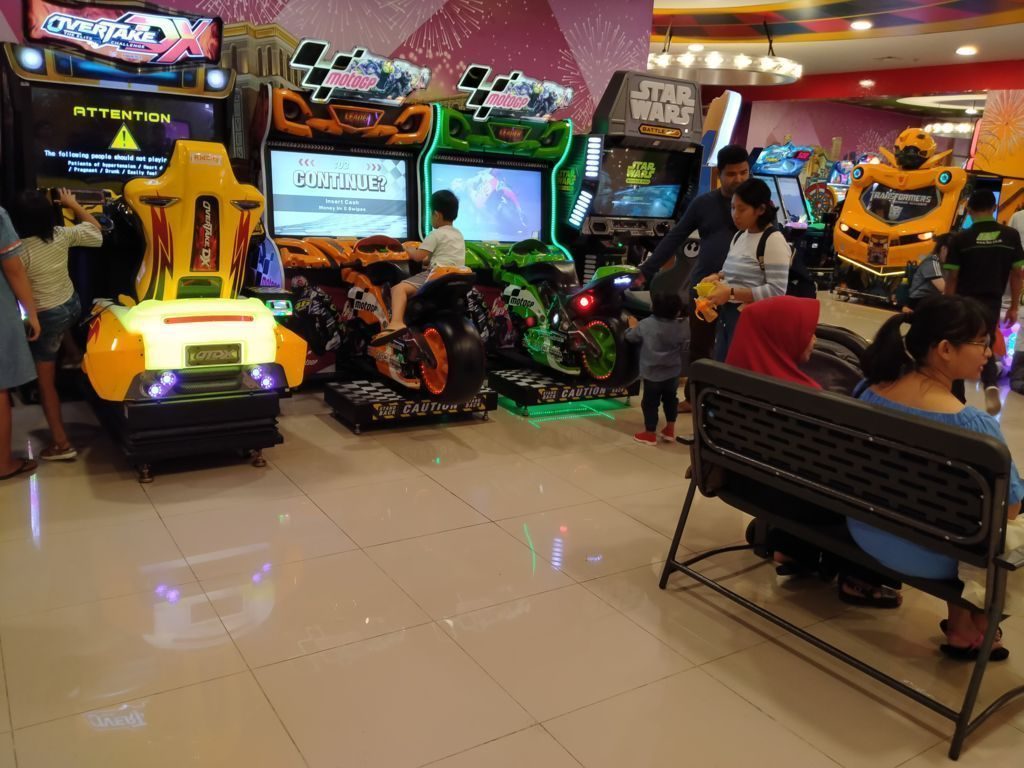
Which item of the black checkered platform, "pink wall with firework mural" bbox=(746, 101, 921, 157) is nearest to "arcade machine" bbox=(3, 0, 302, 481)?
the black checkered platform

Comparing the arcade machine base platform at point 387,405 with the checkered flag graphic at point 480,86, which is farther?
the checkered flag graphic at point 480,86

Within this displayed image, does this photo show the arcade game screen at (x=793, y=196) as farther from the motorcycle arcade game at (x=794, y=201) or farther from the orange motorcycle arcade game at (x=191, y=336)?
the orange motorcycle arcade game at (x=191, y=336)

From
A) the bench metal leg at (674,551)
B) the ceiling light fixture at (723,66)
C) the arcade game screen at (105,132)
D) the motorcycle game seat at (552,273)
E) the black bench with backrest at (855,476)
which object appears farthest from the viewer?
the ceiling light fixture at (723,66)

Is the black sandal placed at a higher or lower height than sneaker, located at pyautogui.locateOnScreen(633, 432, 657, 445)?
lower

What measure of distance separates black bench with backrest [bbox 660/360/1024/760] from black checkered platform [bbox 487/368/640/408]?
87.8 inches

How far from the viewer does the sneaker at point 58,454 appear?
3.78 metres

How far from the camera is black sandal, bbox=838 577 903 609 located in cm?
290

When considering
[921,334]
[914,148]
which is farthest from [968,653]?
[914,148]

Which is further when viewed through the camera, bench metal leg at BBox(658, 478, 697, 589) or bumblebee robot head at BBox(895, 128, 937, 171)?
bumblebee robot head at BBox(895, 128, 937, 171)

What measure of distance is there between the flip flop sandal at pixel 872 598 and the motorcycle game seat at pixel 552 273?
9.10 feet

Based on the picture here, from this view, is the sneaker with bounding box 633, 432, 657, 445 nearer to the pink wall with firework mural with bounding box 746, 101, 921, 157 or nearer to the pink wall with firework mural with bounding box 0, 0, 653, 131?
the pink wall with firework mural with bounding box 0, 0, 653, 131

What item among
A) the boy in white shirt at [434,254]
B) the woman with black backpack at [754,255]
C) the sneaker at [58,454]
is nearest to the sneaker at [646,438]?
the woman with black backpack at [754,255]

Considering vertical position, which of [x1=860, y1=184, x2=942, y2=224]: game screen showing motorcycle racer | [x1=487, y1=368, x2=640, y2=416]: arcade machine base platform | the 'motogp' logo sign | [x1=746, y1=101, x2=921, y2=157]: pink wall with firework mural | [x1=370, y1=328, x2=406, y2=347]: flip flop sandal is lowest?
[x1=487, y1=368, x2=640, y2=416]: arcade machine base platform

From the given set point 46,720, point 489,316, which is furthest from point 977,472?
point 489,316
